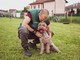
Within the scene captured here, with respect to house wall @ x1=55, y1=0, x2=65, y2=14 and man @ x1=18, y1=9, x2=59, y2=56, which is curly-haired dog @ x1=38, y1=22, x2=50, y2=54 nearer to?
man @ x1=18, y1=9, x2=59, y2=56

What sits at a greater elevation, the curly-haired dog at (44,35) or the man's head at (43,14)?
the man's head at (43,14)

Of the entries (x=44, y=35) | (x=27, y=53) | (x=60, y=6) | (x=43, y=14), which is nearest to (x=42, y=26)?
(x=44, y=35)

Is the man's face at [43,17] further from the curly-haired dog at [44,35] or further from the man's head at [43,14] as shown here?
the curly-haired dog at [44,35]

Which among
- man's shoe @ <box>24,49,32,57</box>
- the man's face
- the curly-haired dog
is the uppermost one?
the man's face

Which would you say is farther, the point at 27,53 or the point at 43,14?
the point at 27,53

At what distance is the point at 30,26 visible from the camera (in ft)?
20.0

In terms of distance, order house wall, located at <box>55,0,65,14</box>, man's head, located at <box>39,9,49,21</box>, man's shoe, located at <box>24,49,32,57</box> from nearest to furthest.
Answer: man's head, located at <box>39,9,49,21</box>
man's shoe, located at <box>24,49,32,57</box>
house wall, located at <box>55,0,65,14</box>

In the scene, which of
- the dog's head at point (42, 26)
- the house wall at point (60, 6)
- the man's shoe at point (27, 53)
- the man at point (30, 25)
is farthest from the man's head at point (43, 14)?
the house wall at point (60, 6)

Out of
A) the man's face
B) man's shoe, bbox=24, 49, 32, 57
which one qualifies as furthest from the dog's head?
man's shoe, bbox=24, 49, 32, 57

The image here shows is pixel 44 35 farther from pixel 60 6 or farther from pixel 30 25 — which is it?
pixel 60 6

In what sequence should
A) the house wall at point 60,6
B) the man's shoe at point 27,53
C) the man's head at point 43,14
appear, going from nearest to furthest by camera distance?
the man's head at point 43,14, the man's shoe at point 27,53, the house wall at point 60,6

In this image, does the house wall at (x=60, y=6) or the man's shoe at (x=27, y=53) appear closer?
the man's shoe at (x=27, y=53)

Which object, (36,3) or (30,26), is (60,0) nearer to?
(36,3)

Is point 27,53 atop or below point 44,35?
below
